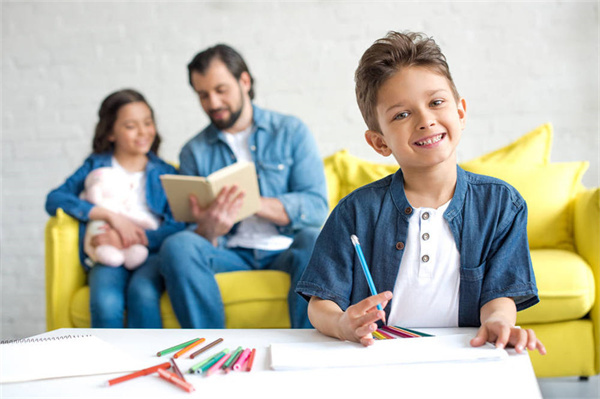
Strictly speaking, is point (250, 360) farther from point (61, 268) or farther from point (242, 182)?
point (61, 268)

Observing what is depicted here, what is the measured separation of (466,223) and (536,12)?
2.01m

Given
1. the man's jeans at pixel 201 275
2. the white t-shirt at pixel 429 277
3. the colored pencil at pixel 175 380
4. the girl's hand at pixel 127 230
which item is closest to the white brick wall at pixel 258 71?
the girl's hand at pixel 127 230

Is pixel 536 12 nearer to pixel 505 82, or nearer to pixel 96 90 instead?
pixel 505 82

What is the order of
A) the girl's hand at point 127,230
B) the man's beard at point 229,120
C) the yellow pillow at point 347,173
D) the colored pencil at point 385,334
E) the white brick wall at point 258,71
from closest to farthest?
the colored pencil at point 385,334 → the girl's hand at point 127,230 → the man's beard at point 229,120 → the yellow pillow at point 347,173 → the white brick wall at point 258,71

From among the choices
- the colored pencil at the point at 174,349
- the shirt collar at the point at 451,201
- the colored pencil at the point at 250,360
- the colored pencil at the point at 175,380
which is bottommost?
the colored pencil at the point at 174,349

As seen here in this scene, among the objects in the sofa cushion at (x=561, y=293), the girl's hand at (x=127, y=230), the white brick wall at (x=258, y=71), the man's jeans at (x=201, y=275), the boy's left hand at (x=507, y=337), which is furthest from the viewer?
the white brick wall at (x=258, y=71)

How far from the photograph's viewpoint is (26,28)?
9.70 feet

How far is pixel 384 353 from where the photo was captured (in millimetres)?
751

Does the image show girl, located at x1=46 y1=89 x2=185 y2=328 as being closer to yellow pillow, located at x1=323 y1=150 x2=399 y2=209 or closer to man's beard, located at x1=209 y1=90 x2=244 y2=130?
man's beard, located at x1=209 y1=90 x2=244 y2=130

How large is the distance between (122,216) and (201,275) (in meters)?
0.44

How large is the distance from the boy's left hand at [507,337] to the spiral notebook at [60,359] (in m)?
0.44

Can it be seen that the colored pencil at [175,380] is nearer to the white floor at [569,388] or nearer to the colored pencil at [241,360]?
the colored pencil at [241,360]

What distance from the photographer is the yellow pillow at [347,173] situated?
226cm

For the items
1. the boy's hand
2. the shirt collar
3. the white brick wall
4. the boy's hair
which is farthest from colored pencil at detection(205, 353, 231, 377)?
the white brick wall
